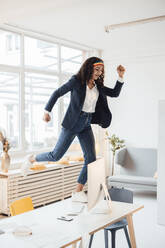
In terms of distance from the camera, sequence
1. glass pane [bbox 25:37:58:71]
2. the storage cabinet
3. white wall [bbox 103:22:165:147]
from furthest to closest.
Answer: white wall [bbox 103:22:165:147], glass pane [bbox 25:37:58:71], the storage cabinet

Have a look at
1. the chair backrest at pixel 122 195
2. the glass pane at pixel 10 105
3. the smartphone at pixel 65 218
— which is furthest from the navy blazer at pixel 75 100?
the glass pane at pixel 10 105

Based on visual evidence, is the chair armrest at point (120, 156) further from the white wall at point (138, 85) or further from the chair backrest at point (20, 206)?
the chair backrest at point (20, 206)

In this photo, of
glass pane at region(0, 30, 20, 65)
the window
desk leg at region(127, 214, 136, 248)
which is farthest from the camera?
the window

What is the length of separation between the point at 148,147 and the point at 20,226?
5.00 meters

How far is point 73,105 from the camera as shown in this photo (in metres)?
3.06

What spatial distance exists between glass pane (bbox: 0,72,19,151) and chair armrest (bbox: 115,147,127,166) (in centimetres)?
199

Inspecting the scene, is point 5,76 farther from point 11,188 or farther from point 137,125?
point 137,125

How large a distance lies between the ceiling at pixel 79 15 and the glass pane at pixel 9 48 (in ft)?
0.98

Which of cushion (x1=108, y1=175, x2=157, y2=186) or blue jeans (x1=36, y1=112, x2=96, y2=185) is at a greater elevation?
blue jeans (x1=36, y1=112, x2=96, y2=185)

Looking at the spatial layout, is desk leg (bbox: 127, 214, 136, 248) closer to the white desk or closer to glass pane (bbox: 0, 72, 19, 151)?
the white desk

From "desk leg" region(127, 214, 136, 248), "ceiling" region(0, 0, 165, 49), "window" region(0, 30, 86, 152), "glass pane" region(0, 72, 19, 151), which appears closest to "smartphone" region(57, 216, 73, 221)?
"desk leg" region(127, 214, 136, 248)

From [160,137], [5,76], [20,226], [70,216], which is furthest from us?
[5,76]

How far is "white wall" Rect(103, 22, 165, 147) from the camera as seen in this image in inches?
261

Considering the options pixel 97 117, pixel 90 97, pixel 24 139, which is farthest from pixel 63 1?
pixel 24 139
